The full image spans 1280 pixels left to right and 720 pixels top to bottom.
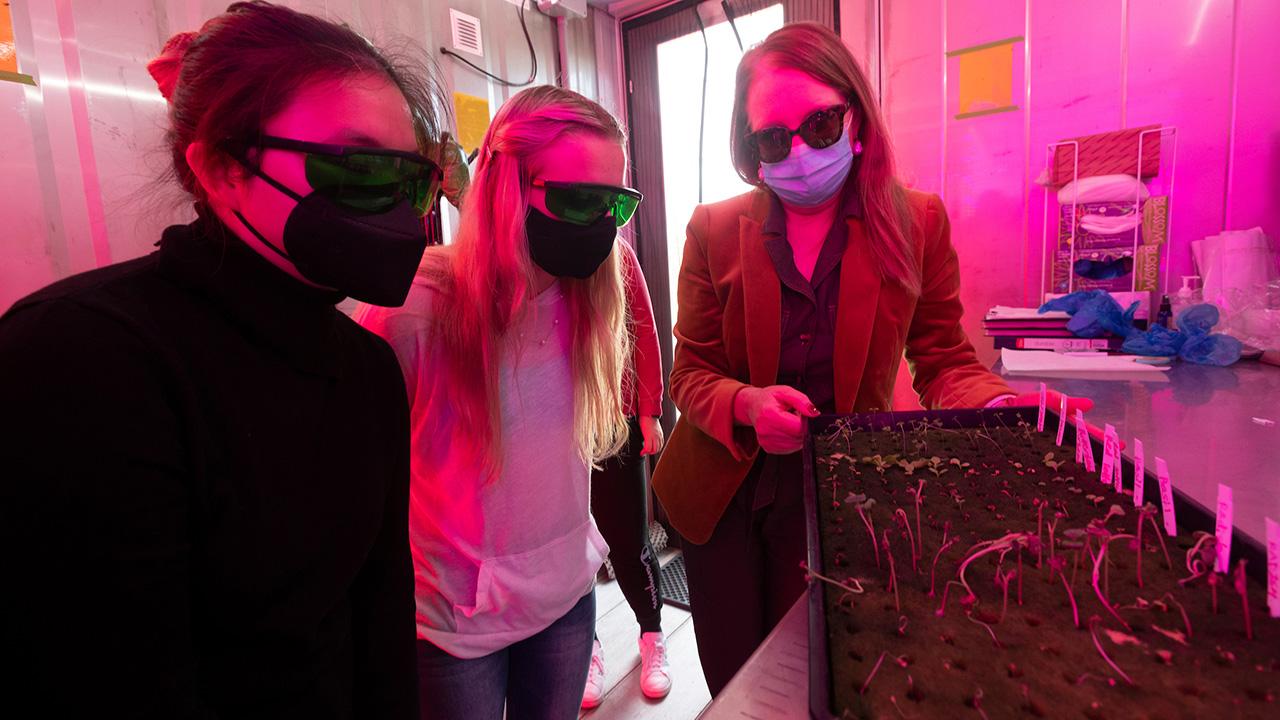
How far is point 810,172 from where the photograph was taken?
1.28 metres

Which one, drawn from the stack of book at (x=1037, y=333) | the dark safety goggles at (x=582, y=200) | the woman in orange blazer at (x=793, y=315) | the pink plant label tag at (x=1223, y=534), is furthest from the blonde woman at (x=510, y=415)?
the stack of book at (x=1037, y=333)

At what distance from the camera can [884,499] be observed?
854mm

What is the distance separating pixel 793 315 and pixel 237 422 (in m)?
1.02

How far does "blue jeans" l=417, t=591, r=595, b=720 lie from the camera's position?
1144 mm

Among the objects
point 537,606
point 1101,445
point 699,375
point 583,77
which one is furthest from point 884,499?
point 583,77

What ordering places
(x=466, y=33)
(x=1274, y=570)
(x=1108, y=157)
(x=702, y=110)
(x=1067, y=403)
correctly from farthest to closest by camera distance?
(x=702, y=110)
(x=466, y=33)
(x=1108, y=157)
(x=1067, y=403)
(x=1274, y=570)

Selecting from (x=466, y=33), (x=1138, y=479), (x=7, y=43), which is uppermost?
(x=466, y=33)

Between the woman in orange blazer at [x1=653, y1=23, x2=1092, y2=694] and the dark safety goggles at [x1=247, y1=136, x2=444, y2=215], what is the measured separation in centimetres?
68

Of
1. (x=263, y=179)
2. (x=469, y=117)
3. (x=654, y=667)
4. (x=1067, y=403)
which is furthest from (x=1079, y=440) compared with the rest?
(x=469, y=117)

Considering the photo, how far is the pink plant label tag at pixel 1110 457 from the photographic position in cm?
82

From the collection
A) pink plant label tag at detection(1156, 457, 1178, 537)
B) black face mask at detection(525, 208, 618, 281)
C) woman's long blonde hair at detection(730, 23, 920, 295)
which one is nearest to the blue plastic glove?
woman's long blonde hair at detection(730, 23, 920, 295)

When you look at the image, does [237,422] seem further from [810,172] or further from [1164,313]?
[1164,313]

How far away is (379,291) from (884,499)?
766 millimetres

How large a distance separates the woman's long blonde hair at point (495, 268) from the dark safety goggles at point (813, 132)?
324 millimetres
